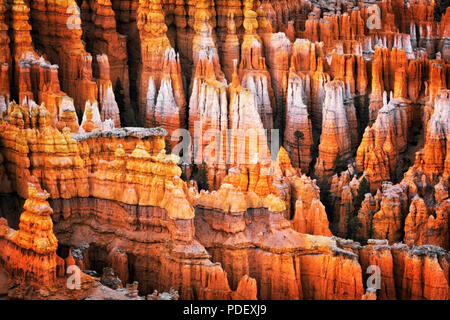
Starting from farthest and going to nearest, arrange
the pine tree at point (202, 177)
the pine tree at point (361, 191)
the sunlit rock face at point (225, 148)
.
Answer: the pine tree at point (202, 177) < the pine tree at point (361, 191) < the sunlit rock face at point (225, 148)

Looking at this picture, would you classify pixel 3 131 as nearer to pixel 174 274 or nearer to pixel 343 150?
pixel 174 274

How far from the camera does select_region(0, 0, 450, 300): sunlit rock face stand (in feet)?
103

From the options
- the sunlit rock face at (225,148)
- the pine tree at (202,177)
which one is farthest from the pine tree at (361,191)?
the pine tree at (202,177)

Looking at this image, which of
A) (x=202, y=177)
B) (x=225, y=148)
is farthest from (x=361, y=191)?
(x=202, y=177)

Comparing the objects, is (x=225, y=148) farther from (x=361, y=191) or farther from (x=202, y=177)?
(x=361, y=191)

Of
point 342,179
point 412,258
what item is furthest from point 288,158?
point 412,258

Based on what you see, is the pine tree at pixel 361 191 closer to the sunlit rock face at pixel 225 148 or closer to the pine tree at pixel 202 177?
the sunlit rock face at pixel 225 148

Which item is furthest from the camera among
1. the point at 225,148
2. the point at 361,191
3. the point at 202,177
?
the point at 225,148

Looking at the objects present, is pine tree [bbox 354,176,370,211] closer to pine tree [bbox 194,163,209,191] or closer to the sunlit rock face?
the sunlit rock face

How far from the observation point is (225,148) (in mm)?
42250

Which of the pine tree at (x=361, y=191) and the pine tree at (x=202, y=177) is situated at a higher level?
the pine tree at (x=202, y=177)

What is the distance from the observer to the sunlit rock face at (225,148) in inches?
1236

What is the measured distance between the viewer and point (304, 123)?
45219mm

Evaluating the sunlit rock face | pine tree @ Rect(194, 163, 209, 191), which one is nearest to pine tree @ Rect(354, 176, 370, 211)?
the sunlit rock face
